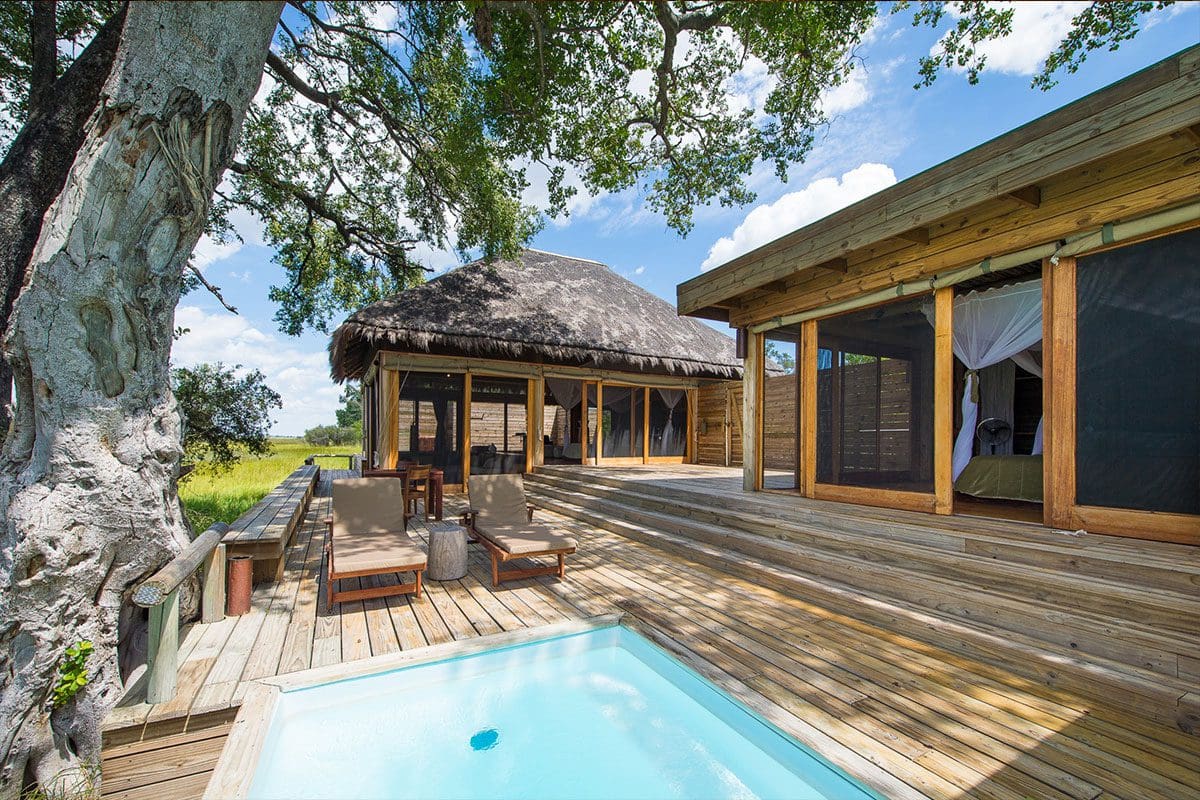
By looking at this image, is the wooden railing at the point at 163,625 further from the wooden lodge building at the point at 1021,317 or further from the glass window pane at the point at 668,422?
the glass window pane at the point at 668,422

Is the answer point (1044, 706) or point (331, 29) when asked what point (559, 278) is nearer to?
point (331, 29)

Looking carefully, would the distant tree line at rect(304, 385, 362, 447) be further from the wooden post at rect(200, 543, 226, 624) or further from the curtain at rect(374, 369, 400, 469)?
the wooden post at rect(200, 543, 226, 624)

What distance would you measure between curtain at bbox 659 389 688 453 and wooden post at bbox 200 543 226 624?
9484 mm

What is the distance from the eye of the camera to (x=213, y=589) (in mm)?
3592

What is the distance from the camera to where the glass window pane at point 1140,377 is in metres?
3.05

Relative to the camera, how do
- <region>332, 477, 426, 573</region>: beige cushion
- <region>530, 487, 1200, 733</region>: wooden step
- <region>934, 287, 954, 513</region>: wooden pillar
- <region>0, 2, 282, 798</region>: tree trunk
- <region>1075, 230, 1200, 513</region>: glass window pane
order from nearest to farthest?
<region>530, 487, 1200, 733</region>: wooden step
<region>1075, 230, 1200, 513</region>: glass window pane
<region>0, 2, 282, 798</region>: tree trunk
<region>332, 477, 426, 573</region>: beige cushion
<region>934, 287, 954, 513</region>: wooden pillar

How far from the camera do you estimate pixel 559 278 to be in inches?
492

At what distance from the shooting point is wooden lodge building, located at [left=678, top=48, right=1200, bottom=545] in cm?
307

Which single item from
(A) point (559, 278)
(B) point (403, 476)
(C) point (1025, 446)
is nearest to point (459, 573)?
(B) point (403, 476)

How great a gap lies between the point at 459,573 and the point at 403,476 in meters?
3.33

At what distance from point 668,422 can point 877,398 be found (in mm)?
7432

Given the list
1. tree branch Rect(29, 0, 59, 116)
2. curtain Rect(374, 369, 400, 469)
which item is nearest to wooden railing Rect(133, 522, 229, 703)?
tree branch Rect(29, 0, 59, 116)

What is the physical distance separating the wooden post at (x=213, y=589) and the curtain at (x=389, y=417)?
18.8ft

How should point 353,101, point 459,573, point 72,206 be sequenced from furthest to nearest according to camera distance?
point 353,101, point 459,573, point 72,206
